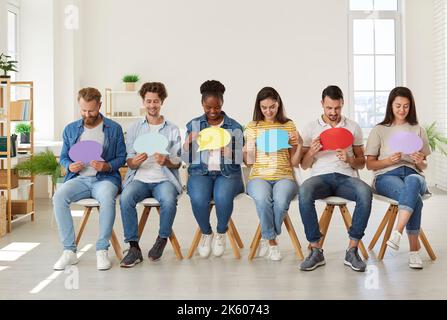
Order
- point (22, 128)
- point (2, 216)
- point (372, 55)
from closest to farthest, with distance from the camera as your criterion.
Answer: point (2, 216)
point (22, 128)
point (372, 55)

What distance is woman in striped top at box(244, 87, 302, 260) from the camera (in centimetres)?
403

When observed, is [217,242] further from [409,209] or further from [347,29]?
[347,29]

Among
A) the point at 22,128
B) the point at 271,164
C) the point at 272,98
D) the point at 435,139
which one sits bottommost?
the point at 271,164

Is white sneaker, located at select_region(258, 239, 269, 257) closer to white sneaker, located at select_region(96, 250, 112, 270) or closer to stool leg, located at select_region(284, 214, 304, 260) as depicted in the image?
stool leg, located at select_region(284, 214, 304, 260)

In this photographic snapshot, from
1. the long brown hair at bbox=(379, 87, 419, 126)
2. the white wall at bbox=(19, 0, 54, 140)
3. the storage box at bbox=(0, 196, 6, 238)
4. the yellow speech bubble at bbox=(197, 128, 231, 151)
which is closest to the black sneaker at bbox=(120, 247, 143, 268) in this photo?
the yellow speech bubble at bbox=(197, 128, 231, 151)

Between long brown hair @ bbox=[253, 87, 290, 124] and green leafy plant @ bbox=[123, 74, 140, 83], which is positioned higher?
green leafy plant @ bbox=[123, 74, 140, 83]

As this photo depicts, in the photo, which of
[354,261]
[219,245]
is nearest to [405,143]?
[354,261]

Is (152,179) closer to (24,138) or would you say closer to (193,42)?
(24,138)

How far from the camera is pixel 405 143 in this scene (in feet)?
13.4

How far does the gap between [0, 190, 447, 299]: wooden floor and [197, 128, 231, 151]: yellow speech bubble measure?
0.80 meters

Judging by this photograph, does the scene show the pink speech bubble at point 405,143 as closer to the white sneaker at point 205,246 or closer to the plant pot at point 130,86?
the white sneaker at point 205,246

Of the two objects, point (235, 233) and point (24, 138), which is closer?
point (235, 233)

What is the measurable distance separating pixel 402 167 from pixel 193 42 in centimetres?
551
